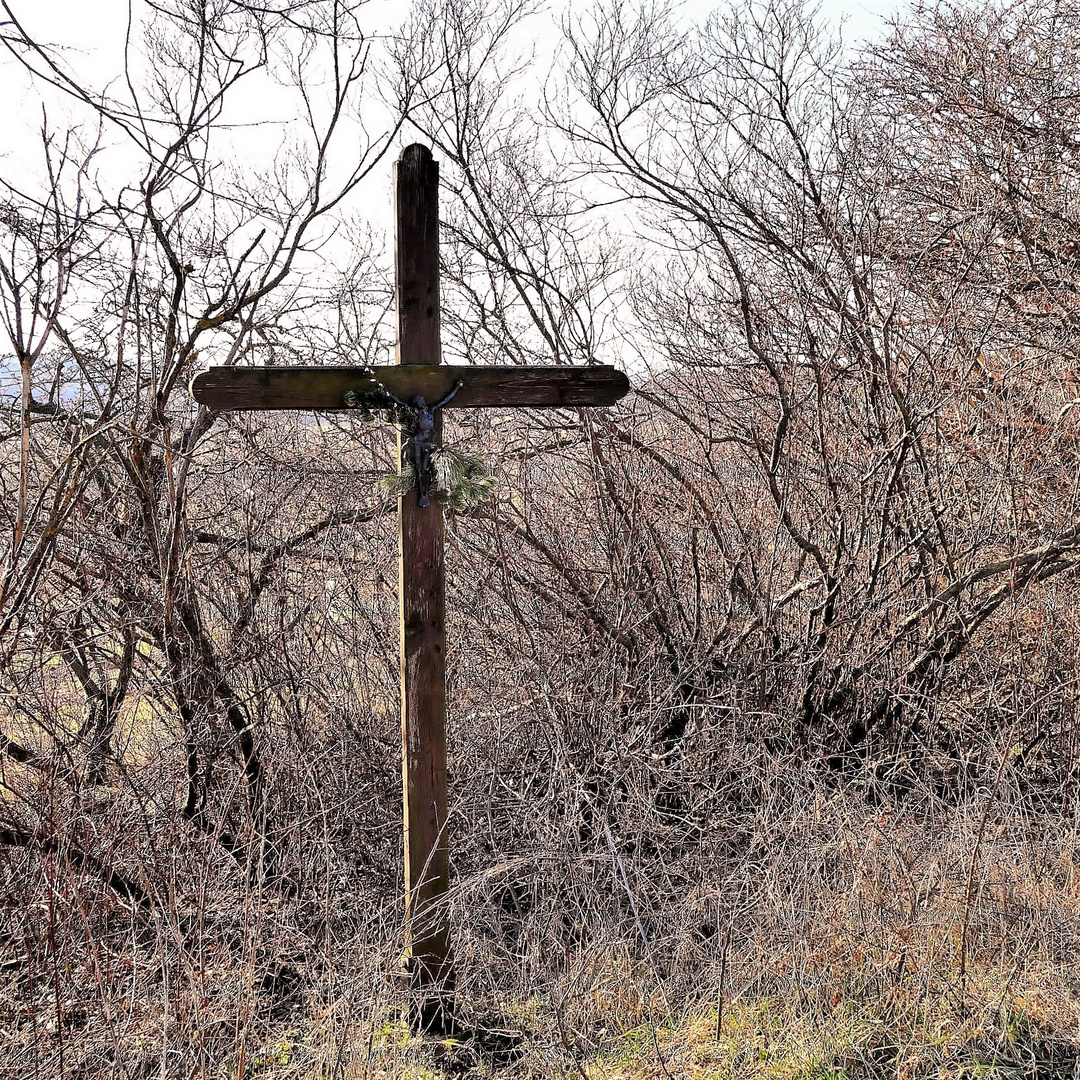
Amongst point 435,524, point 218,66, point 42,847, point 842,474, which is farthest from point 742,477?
point 42,847

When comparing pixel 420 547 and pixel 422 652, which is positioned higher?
pixel 420 547

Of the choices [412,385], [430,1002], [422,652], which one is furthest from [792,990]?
[412,385]

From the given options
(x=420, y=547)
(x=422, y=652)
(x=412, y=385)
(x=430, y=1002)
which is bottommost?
(x=430, y=1002)

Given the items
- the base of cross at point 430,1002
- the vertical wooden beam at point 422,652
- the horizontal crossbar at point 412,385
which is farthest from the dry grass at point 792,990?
the horizontal crossbar at point 412,385

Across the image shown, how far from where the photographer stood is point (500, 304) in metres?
6.34

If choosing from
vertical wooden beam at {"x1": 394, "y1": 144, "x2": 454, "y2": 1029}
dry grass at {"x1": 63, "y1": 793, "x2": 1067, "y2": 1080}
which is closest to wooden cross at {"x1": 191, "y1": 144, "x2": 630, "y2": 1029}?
vertical wooden beam at {"x1": 394, "y1": 144, "x2": 454, "y2": 1029}

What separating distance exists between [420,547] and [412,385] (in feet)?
1.88

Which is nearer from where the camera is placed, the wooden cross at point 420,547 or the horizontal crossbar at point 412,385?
the horizontal crossbar at point 412,385

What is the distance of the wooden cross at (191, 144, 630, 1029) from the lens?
3416mm

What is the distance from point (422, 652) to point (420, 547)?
37 cm

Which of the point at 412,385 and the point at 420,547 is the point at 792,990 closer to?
the point at 420,547

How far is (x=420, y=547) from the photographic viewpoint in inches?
138

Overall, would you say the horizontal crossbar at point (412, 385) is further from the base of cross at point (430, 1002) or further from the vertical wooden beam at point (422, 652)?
the base of cross at point (430, 1002)

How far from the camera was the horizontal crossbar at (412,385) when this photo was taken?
10.8 feet
